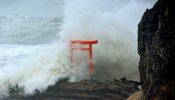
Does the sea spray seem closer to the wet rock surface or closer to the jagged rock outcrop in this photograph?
the wet rock surface

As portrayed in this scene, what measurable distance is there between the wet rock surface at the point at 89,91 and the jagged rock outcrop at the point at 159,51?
486 centimetres

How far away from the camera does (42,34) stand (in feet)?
86.4

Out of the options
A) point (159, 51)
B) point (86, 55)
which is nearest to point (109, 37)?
point (86, 55)

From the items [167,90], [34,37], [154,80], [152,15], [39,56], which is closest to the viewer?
[167,90]

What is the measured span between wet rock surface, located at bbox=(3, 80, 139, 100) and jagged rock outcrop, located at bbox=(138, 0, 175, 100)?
16.0 ft

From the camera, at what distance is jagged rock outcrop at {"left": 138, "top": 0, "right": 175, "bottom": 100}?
12.6 feet

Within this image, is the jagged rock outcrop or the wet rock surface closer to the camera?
the jagged rock outcrop

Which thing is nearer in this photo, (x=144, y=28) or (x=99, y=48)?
(x=144, y=28)

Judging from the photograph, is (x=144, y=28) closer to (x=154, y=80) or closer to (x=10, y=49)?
(x=154, y=80)

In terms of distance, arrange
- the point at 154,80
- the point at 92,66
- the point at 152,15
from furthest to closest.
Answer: the point at 92,66 < the point at 152,15 < the point at 154,80

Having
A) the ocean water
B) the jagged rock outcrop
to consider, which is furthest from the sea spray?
the jagged rock outcrop

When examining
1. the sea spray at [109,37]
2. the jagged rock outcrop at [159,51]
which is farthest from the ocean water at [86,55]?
the jagged rock outcrop at [159,51]

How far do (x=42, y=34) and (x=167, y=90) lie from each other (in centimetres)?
2287

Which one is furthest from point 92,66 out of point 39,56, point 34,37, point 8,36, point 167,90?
point 8,36
